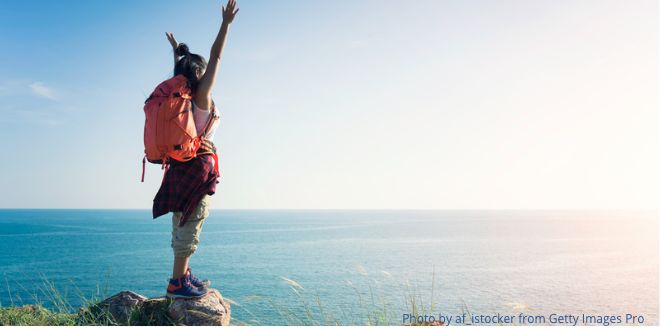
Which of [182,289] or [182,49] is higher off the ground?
[182,49]

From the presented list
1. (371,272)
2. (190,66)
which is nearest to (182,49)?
(190,66)

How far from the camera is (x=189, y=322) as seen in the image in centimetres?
458

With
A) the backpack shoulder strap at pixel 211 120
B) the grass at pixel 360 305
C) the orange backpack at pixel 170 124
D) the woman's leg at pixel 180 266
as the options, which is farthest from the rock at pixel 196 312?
the backpack shoulder strap at pixel 211 120

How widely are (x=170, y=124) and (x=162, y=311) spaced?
185cm

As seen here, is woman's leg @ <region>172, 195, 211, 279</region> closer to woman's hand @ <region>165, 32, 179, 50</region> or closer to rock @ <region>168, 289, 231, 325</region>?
rock @ <region>168, 289, 231, 325</region>

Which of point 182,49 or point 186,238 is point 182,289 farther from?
point 182,49

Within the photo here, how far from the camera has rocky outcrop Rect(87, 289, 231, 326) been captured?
15.1 ft

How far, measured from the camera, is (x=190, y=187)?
450cm

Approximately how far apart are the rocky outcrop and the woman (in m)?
0.11

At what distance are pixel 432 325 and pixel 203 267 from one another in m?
63.2

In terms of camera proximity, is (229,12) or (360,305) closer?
(229,12)

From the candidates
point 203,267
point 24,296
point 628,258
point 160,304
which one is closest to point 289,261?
→ point 203,267
